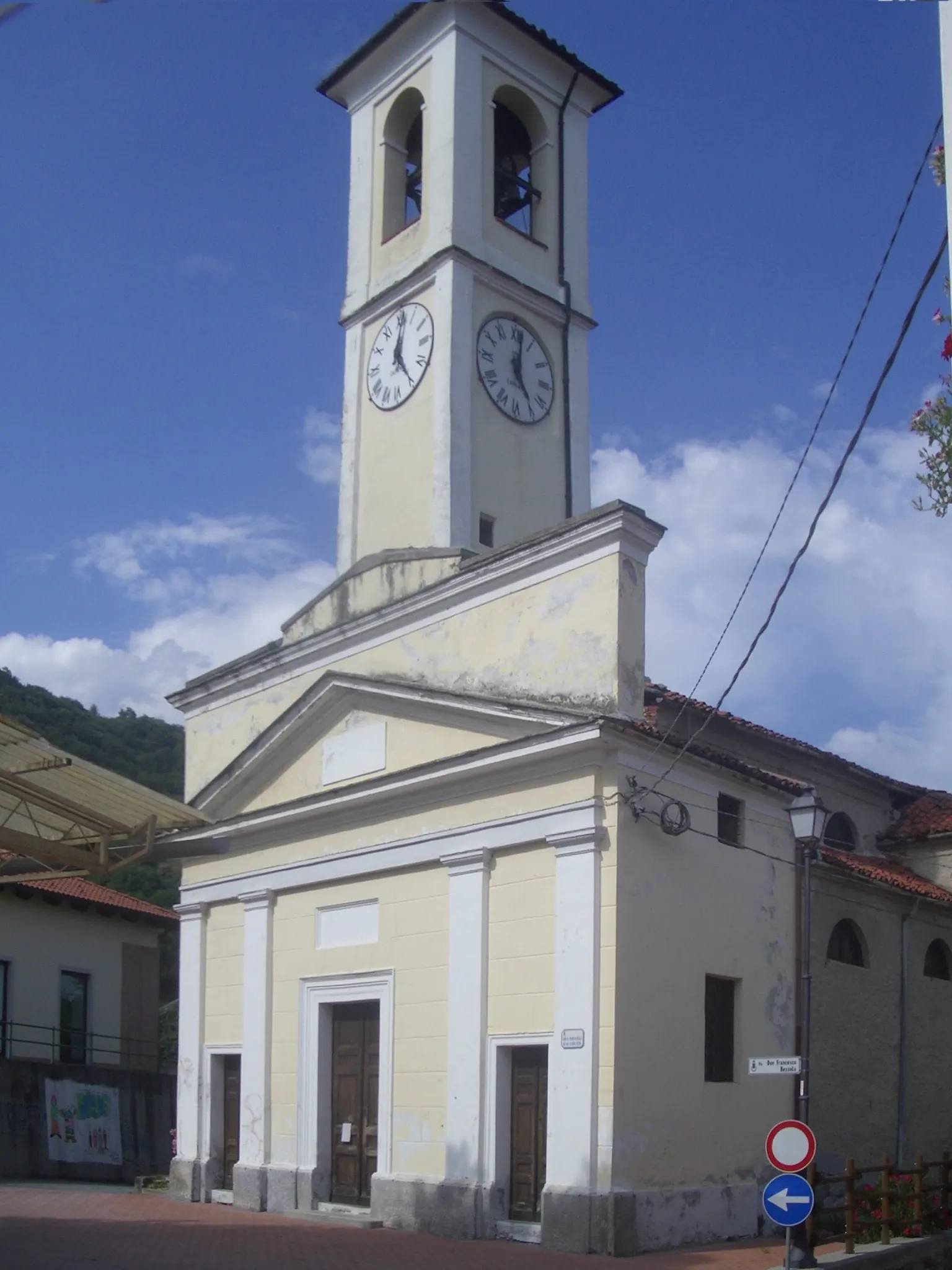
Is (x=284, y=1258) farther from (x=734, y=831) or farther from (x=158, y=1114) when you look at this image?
(x=158, y=1114)

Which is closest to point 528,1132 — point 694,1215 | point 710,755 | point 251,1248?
point 694,1215

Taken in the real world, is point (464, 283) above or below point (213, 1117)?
above

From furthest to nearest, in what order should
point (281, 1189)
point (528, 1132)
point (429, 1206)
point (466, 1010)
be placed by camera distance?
point (281, 1189)
point (466, 1010)
point (429, 1206)
point (528, 1132)

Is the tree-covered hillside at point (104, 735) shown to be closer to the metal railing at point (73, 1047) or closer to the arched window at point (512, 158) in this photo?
the metal railing at point (73, 1047)

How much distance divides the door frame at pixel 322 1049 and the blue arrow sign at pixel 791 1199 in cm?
662

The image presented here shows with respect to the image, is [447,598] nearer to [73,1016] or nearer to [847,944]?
[847,944]

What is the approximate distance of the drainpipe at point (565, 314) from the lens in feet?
73.7

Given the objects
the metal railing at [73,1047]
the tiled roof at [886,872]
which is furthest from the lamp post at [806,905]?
the metal railing at [73,1047]

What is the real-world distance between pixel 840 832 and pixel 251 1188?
10.5 meters

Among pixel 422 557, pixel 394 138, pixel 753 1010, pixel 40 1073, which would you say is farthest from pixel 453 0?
pixel 40 1073

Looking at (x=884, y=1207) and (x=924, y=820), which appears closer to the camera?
(x=884, y=1207)

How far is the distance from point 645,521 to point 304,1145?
911 centimetres

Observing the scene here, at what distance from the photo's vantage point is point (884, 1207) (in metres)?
15.6

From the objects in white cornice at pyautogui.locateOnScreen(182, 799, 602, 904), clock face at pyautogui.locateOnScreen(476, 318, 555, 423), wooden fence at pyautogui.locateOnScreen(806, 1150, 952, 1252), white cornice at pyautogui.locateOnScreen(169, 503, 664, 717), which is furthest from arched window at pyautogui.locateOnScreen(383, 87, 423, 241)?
wooden fence at pyautogui.locateOnScreen(806, 1150, 952, 1252)
